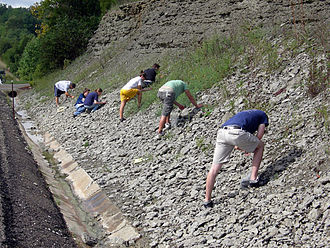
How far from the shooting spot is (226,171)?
8242 mm

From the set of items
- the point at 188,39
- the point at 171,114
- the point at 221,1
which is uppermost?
the point at 221,1

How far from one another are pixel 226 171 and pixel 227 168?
0.32ft

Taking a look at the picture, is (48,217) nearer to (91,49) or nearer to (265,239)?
(265,239)

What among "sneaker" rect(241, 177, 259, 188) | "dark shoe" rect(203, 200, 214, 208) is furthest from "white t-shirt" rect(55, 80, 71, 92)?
"sneaker" rect(241, 177, 259, 188)

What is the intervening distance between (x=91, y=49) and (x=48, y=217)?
76.6ft

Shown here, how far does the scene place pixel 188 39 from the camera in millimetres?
18125

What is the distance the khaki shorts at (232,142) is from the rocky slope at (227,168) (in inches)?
28.2

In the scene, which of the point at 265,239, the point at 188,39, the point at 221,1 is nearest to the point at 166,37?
the point at 188,39

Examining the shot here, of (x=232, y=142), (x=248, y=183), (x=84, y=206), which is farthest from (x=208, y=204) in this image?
→ (x=84, y=206)

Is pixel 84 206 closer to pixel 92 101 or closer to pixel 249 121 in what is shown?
pixel 249 121

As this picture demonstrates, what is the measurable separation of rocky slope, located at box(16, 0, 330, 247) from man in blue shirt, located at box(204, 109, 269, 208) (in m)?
0.40

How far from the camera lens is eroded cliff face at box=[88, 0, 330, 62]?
13.7 m

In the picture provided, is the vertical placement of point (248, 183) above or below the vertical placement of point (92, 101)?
below

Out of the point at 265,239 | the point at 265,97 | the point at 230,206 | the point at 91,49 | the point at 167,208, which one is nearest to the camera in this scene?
the point at 265,239
